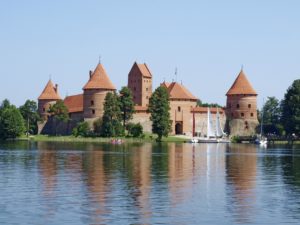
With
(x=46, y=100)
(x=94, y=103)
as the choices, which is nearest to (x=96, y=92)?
(x=94, y=103)

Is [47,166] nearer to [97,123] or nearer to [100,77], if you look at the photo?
[97,123]

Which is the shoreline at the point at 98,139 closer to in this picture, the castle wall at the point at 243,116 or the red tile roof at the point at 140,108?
the red tile roof at the point at 140,108

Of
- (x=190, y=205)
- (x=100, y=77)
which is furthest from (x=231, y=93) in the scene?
(x=190, y=205)

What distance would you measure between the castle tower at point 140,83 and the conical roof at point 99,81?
695 cm

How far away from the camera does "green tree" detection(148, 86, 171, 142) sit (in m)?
87.1

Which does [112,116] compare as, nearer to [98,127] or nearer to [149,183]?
[98,127]

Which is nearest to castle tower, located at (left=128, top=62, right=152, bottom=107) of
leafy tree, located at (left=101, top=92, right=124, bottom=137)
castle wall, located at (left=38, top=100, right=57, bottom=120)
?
castle wall, located at (left=38, top=100, right=57, bottom=120)

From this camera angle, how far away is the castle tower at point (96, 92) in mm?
102188

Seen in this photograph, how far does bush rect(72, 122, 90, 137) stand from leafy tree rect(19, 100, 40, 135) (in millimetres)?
13112

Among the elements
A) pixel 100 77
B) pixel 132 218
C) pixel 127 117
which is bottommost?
pixel 132 218

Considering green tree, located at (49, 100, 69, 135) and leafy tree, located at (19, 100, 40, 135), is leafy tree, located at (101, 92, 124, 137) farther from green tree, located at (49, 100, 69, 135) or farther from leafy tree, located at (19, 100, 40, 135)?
leafy tree, located at (19, 100, 40, 135)

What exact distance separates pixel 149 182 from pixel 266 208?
8212mm

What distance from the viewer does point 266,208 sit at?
22141 mm

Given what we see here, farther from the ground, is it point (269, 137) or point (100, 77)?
point (100, 77)
